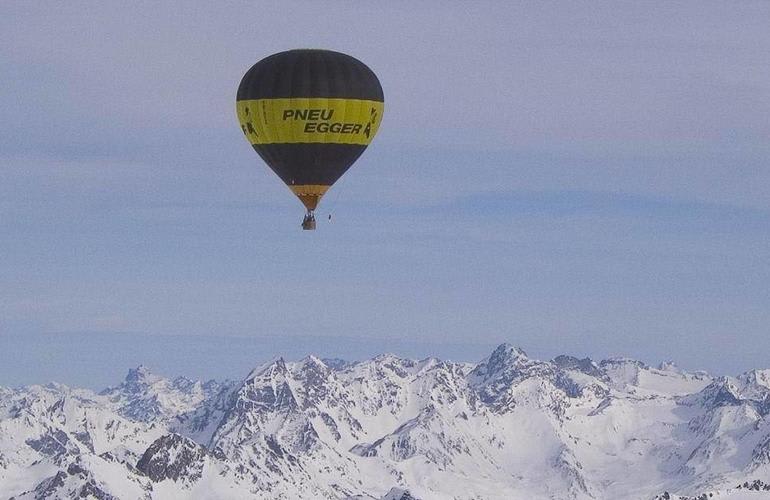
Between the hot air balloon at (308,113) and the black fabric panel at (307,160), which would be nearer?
the hot air balloon at (308,113)

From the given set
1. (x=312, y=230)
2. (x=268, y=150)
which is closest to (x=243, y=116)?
(x=268, y=150)

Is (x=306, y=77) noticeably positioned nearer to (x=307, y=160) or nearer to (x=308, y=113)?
(x=308, y=113)

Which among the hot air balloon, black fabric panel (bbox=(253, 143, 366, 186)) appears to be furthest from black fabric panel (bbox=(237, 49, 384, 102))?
black fabric panel (bbox=(253, 143, 366, 186))

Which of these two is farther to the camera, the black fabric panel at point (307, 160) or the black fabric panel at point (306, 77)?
the black fabric panel at point (307, 160)

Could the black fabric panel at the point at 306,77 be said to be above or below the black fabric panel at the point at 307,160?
above

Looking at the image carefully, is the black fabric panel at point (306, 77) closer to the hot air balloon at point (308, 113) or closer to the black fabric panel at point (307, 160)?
the hot air balloon at point (308, 113)

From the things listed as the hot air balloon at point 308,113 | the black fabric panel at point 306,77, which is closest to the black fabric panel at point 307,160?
the hot air balloon at point 308,113

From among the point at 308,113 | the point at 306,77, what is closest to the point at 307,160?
the point at 308,113
